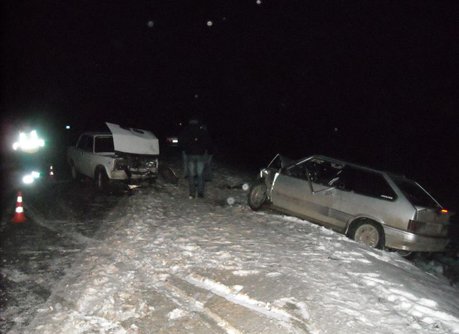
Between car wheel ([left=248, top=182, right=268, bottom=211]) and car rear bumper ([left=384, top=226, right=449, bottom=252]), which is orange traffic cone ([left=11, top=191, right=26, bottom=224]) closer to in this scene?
car wheel ([left=248, top=182, right=268, bottom=211])

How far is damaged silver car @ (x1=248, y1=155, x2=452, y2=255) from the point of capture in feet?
24.0

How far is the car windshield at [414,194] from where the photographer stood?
7484 millimetres

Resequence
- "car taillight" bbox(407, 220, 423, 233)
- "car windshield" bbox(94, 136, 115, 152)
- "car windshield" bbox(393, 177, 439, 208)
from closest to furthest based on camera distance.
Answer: "car taillight" bbox(407, 220, 423, 233), "car windshield" bbox(393, 177, 439, 208), "car windshield" bbox(94, 136, 115, 152)

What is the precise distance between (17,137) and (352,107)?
74.2 feet

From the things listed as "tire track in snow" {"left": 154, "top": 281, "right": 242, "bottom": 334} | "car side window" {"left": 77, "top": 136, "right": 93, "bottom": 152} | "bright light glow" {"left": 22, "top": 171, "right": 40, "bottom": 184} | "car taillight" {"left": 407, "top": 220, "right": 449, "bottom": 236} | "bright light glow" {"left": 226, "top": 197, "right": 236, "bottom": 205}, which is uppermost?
"car side window" {"left": 77, "top": 136, "right": 93, "bottom": 152}

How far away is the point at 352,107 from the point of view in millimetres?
29250

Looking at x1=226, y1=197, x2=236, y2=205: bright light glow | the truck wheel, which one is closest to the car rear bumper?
x1=226, y1=197, x2=236, y2=205: bright light glow

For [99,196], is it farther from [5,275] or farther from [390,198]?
[390,198]

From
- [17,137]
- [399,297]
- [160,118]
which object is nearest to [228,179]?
[17,137]

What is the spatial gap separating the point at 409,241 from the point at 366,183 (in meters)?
1.33

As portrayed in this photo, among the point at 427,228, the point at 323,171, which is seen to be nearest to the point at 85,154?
the point at 323,171

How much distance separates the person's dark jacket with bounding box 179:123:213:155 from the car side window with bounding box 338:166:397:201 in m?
3.46

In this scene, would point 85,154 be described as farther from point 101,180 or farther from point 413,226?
point 413,226

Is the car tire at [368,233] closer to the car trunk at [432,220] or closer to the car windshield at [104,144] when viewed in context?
the car trunk at [432,220]
